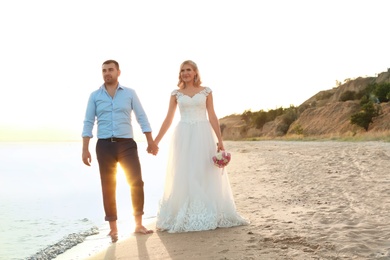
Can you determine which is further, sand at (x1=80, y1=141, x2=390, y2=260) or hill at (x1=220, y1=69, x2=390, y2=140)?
hill at (x1=220, y1=69, x2=390, y2=140)

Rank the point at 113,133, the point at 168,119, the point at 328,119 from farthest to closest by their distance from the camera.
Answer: the point at 328,119 → the point at 168,119 → the point at 113,133

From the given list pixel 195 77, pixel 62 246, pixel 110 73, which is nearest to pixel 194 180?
pixel 195 77

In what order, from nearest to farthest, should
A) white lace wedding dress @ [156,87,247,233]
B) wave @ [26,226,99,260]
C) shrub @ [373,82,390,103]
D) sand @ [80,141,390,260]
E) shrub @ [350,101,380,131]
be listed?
1. sand @ [80,141,390,260]
2. white lace wedding dress @ [156,87,247,233]
3. wave @ [26,226,99,260]
4. shrub @ [350,101,380,131]
5. shrub @ [373,82,390,103]

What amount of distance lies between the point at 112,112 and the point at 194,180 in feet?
4.68

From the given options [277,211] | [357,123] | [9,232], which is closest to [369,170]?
[277,211]

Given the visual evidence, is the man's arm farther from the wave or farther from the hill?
the hill

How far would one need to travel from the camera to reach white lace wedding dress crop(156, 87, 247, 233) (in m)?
6.32

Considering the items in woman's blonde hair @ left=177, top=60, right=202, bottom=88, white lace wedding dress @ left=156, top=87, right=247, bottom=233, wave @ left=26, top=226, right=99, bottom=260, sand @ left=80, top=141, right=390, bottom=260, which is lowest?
wave @ left=26, top=226, right=99, bottom=260

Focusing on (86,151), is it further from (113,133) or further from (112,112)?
(112,112)

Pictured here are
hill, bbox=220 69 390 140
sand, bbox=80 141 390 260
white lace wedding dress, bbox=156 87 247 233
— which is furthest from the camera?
hill, bbox=220 69 390 140

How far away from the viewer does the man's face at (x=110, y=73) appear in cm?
621

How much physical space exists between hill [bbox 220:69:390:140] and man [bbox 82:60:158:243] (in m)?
41.6

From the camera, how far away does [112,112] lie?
6.21 m

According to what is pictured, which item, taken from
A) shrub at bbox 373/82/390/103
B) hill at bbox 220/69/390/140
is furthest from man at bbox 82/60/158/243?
shrub at bbox 373/82/390/103
